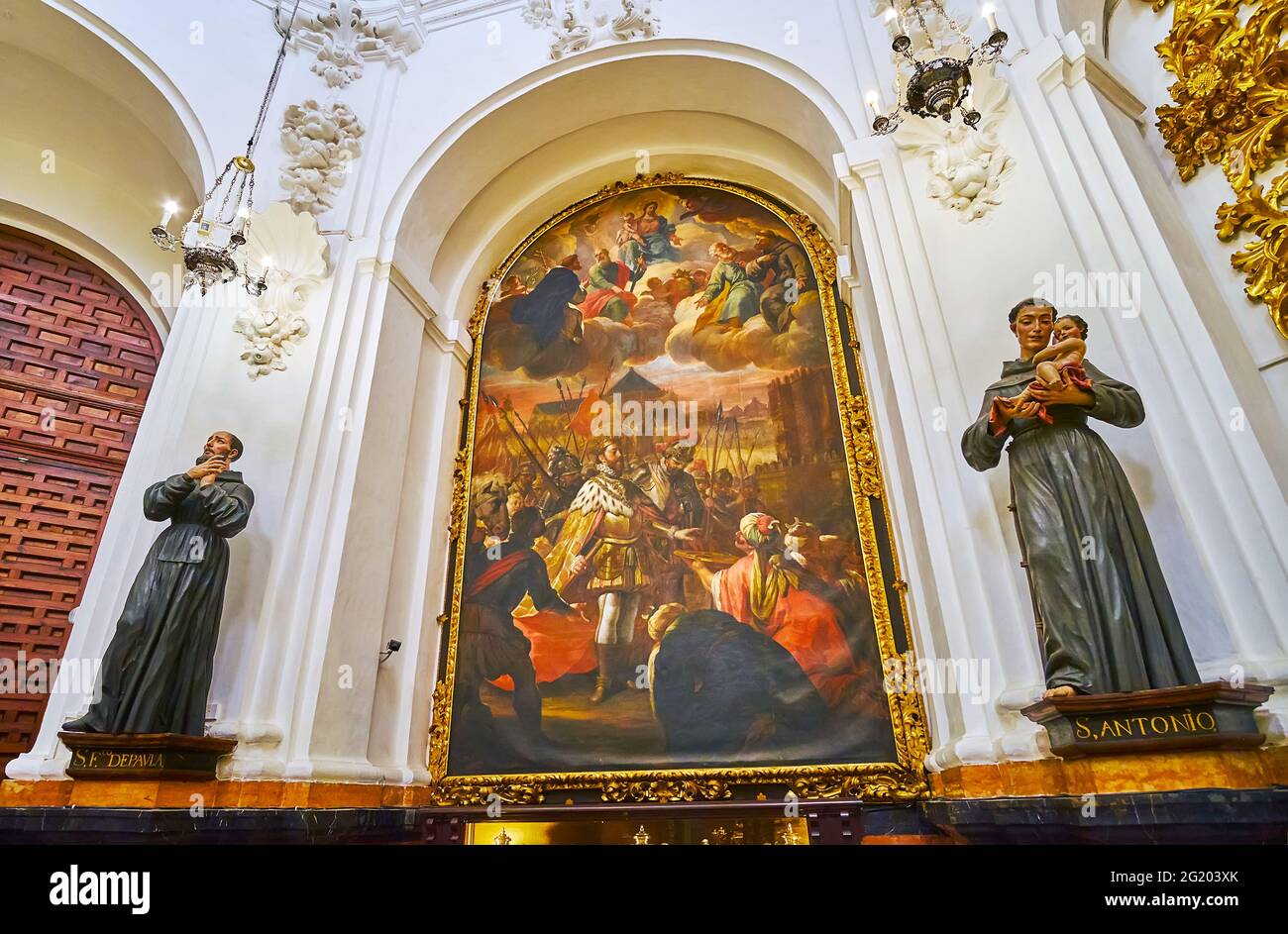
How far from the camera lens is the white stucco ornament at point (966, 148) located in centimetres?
429

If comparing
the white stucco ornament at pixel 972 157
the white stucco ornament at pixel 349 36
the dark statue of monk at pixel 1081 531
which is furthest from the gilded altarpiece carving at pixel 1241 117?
the white stucco ornament at pixel 349 36

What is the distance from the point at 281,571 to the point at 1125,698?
15.3ft

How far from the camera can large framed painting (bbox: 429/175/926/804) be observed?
4.85 meters

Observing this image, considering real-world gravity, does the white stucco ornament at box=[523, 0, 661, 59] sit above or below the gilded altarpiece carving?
above

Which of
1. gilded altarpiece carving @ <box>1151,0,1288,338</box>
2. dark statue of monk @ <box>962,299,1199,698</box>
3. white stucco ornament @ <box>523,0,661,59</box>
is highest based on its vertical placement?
white stucco ornament @ <box>523,0,661,59</box>

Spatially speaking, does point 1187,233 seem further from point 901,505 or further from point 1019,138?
point 901,505

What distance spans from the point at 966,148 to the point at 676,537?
10.9 ft

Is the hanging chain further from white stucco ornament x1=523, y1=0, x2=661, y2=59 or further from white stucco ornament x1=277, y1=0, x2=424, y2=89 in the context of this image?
white stucco ornament x1=523, y1=0, x2=661, y2=59

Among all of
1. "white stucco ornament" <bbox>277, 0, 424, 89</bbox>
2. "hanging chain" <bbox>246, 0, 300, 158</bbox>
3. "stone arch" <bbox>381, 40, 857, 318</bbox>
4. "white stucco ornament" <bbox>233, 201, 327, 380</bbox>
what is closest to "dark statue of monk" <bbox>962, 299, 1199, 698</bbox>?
"stone arch" <bbox>381, 40, 857, 318</bbox>

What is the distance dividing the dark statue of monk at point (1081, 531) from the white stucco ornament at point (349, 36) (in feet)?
21.1

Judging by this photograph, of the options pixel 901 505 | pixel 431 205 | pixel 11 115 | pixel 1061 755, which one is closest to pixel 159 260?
pixel 11 115

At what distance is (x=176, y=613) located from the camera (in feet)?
13.4

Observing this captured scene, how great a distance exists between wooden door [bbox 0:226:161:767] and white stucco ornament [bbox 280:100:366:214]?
2683 mm
